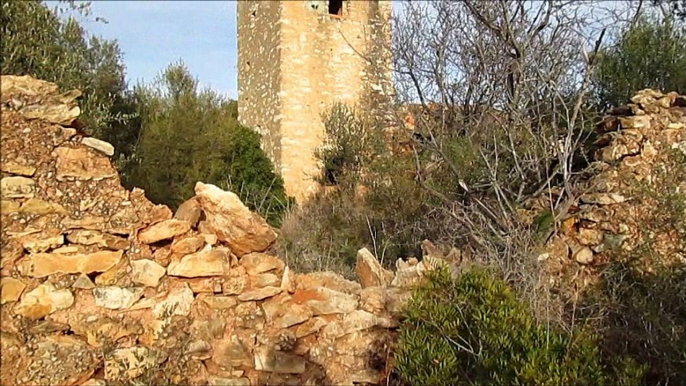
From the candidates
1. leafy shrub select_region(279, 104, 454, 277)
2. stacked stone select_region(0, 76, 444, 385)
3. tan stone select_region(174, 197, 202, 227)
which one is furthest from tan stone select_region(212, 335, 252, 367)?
leafy shrub select_region(279, 104, 454, 277)

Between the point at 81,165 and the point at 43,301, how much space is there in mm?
856

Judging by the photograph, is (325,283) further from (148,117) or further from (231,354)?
(148,117)

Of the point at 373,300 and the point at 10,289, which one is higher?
the point at 10,289

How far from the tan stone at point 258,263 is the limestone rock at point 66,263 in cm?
85

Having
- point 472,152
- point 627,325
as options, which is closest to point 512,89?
point 472,152

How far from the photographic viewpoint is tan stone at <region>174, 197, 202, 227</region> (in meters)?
4.42

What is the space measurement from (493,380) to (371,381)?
1.05 m

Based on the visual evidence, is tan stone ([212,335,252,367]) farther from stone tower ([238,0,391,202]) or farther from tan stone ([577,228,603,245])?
stone tower ([238,0,391,202])

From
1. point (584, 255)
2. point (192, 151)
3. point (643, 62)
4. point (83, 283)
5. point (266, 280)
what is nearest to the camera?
point (83, 283)

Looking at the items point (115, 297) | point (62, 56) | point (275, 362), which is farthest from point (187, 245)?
point (62, 56)

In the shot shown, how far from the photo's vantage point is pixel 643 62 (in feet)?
31.3

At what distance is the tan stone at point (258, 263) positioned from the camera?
439cm

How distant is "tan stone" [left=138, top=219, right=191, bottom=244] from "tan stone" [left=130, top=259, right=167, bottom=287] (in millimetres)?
148

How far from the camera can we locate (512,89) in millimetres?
6750
